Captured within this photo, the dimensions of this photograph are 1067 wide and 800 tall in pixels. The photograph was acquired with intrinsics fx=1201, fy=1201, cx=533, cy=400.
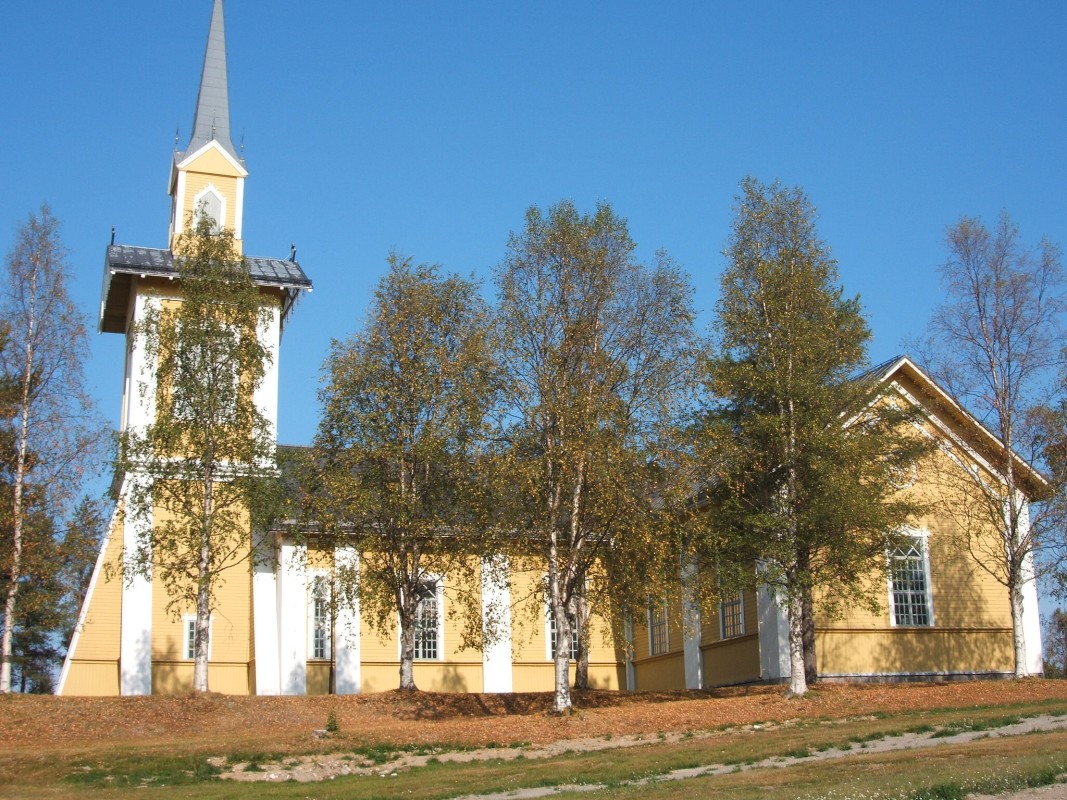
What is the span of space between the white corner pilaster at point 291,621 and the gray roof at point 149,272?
26.5ft

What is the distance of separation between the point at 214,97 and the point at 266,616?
1805 cm

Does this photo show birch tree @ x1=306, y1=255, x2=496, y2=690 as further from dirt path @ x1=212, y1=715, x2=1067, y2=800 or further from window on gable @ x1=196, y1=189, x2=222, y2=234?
window on gable @ x1=196, y1=189, x2=222, y2=234

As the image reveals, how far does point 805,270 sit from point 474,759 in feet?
47.6

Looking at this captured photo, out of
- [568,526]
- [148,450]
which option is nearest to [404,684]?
[568,526]

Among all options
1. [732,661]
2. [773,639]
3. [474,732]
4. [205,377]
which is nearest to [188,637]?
[205,377]

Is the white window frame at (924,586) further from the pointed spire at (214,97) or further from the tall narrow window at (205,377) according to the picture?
the pointed spire at (214,97)

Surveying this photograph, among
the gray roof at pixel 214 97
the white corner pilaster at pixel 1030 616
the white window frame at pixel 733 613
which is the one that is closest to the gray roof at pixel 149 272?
the gray roof at pixel 214 97

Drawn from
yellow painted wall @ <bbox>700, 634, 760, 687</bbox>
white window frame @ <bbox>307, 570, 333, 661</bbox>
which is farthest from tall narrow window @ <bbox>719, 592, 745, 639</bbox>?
white window frame @ <bbox>307, 570, 333, 661</bbox>

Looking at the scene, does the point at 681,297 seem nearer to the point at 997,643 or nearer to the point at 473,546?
the point at 473,546

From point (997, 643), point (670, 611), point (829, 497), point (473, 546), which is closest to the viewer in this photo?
point (829, 497)

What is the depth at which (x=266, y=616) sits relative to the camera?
3359 cm

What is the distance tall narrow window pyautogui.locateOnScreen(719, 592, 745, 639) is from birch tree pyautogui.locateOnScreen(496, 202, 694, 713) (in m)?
6.22

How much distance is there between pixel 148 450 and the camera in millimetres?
28266

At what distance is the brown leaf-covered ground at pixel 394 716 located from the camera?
23375mm
